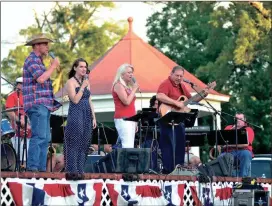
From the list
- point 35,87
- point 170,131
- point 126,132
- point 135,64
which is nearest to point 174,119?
point 170,131

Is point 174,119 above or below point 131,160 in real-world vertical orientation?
above

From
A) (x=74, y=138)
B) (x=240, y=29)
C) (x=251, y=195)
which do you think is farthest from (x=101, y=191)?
(x=240, y=29)

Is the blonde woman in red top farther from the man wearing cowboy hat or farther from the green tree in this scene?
the green tree

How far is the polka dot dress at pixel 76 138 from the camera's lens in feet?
43.6

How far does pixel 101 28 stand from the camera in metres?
46.7

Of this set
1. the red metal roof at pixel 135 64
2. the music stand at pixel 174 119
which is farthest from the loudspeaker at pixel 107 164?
the red metal roof at pixel 135 64

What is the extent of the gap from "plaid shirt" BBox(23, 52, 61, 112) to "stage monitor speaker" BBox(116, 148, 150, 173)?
120 cm

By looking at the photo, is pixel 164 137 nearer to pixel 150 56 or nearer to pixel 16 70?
pixel 150 56

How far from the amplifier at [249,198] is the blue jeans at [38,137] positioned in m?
3.63

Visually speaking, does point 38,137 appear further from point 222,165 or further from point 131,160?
point 222,165

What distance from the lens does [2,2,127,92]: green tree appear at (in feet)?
144

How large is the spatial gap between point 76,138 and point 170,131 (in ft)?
6.19

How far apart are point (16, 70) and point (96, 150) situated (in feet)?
85.1

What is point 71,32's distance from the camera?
45.5m
